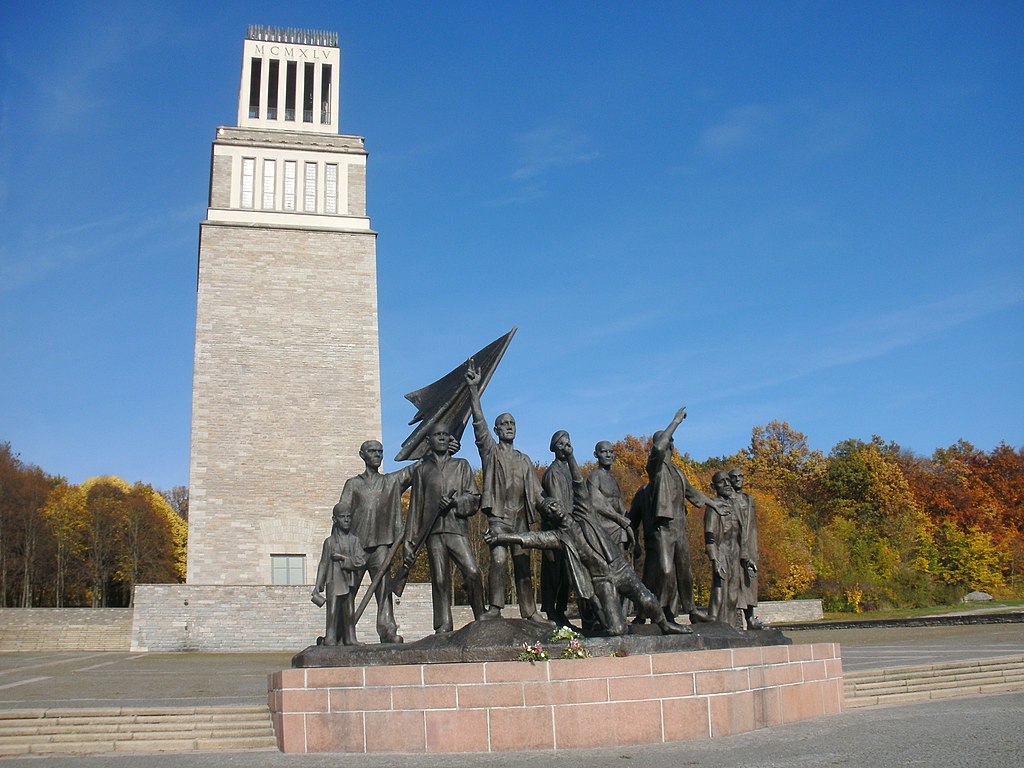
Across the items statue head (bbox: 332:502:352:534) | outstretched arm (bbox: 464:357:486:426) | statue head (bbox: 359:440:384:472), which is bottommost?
statue head (bbox: 332:502:352:534)

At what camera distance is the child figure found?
34.0 feet

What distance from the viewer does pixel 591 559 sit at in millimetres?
9500

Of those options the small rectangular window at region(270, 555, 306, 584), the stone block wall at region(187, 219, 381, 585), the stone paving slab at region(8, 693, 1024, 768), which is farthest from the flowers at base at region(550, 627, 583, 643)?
the small rectangular window at region(270, 555, 306, 584)

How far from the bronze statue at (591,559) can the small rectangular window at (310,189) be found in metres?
28.1

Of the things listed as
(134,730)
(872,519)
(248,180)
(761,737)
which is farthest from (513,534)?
(872,519)

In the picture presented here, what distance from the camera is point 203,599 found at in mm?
28812

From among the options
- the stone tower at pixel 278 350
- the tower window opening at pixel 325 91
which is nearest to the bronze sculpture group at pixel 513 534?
the stone tower at pixel 278 350

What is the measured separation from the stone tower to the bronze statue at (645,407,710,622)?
887 inches

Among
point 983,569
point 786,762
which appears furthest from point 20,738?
point 983,569

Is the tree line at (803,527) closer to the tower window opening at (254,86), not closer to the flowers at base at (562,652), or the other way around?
the tower window opening at (254,86)

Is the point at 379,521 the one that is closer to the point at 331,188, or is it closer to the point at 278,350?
the point at 278,350

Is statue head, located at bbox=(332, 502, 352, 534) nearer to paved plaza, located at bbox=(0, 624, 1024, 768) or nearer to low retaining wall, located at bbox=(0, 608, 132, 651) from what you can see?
paved plaza, located at bbox=(0, 624, 1024, 768)

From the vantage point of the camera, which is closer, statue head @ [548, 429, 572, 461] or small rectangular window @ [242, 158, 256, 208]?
statue head @ [548, 429, 572, 461]

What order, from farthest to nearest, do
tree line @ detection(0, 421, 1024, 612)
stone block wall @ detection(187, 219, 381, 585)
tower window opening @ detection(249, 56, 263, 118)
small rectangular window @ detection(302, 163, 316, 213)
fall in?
tree line @ detection(0, 421, 1024, 612), tower window opening @ detection(249, 56, 263, 118), small rectangular window @ detection(302, 163, 316, 213), stone block wall @ detection(187, 219, 381, 585)
